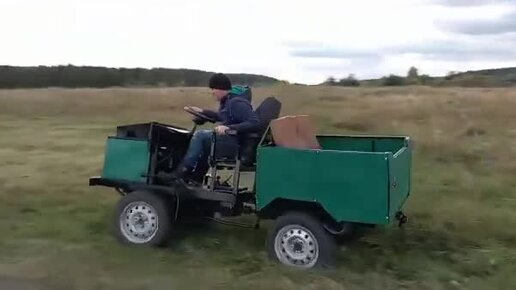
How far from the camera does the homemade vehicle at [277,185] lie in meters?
5.91

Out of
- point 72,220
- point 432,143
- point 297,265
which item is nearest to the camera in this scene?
point 297,265

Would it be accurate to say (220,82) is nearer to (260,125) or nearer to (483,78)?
(260,125)

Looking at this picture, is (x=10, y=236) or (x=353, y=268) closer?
(x=353, y=268)

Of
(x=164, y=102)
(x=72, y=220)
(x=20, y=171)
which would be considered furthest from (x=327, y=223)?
(x=164, y=102)

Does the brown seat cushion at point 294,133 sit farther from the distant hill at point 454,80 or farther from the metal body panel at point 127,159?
the distant hill at point 454,80

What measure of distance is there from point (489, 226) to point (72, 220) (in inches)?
169

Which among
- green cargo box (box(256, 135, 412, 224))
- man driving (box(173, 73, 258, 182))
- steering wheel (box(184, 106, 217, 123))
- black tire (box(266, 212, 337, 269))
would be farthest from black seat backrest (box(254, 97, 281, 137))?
black tire (box(266, 212, 337, 269))

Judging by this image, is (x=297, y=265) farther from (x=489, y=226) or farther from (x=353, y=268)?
(x=489, y=226)

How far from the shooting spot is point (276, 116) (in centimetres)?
707

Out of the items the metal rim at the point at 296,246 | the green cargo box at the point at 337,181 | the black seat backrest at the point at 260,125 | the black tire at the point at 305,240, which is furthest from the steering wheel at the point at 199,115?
the metal rim at the point at 296,246

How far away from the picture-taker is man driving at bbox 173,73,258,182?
6766 mm

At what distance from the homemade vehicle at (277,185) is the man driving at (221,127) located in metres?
0.08

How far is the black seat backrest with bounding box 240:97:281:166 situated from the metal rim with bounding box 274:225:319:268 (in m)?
0.86

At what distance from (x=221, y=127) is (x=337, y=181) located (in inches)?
49.4
